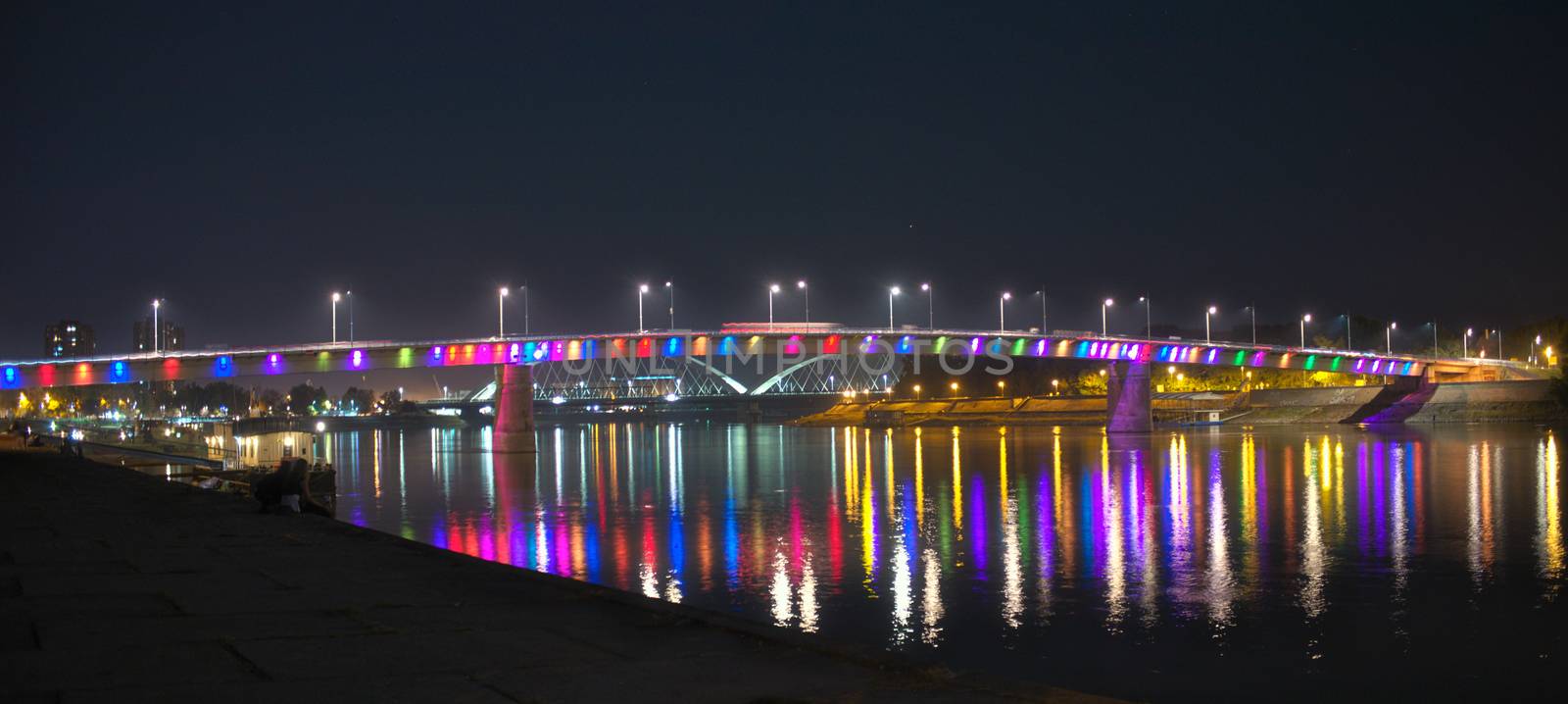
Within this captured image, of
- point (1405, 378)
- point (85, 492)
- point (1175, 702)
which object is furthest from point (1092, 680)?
point (1405, 378)

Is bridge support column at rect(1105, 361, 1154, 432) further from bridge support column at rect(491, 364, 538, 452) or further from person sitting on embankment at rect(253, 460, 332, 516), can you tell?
person sitting on embankment at rect(253, 460, 332, 516)

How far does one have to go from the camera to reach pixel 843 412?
174375 millimetres

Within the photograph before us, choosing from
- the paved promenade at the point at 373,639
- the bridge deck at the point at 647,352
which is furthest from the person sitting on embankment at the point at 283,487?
the bridge deck at the point at 647,352

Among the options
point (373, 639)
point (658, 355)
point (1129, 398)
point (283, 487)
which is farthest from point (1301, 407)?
point (373, 639)

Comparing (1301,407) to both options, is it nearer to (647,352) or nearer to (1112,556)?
(647,352)

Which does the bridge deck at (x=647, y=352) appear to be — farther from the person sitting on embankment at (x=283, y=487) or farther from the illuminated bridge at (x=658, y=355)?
the person sitting on embankment at (x=283, y=487)

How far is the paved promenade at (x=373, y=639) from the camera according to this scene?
9031mm

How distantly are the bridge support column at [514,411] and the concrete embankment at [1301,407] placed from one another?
62.0 meters

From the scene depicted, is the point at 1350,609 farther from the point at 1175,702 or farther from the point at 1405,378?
the point at 1405,378

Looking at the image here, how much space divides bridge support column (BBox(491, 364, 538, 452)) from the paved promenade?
71.6 meters

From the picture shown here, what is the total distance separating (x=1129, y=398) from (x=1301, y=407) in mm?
23332

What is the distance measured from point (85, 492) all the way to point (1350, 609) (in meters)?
28.9

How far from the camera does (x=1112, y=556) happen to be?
85.0 ft

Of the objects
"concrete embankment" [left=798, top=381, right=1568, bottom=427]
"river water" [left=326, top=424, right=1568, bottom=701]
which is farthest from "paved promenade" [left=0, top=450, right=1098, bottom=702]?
"concrete embankment" [left=798, top=381, right=1568, bottom=427]
